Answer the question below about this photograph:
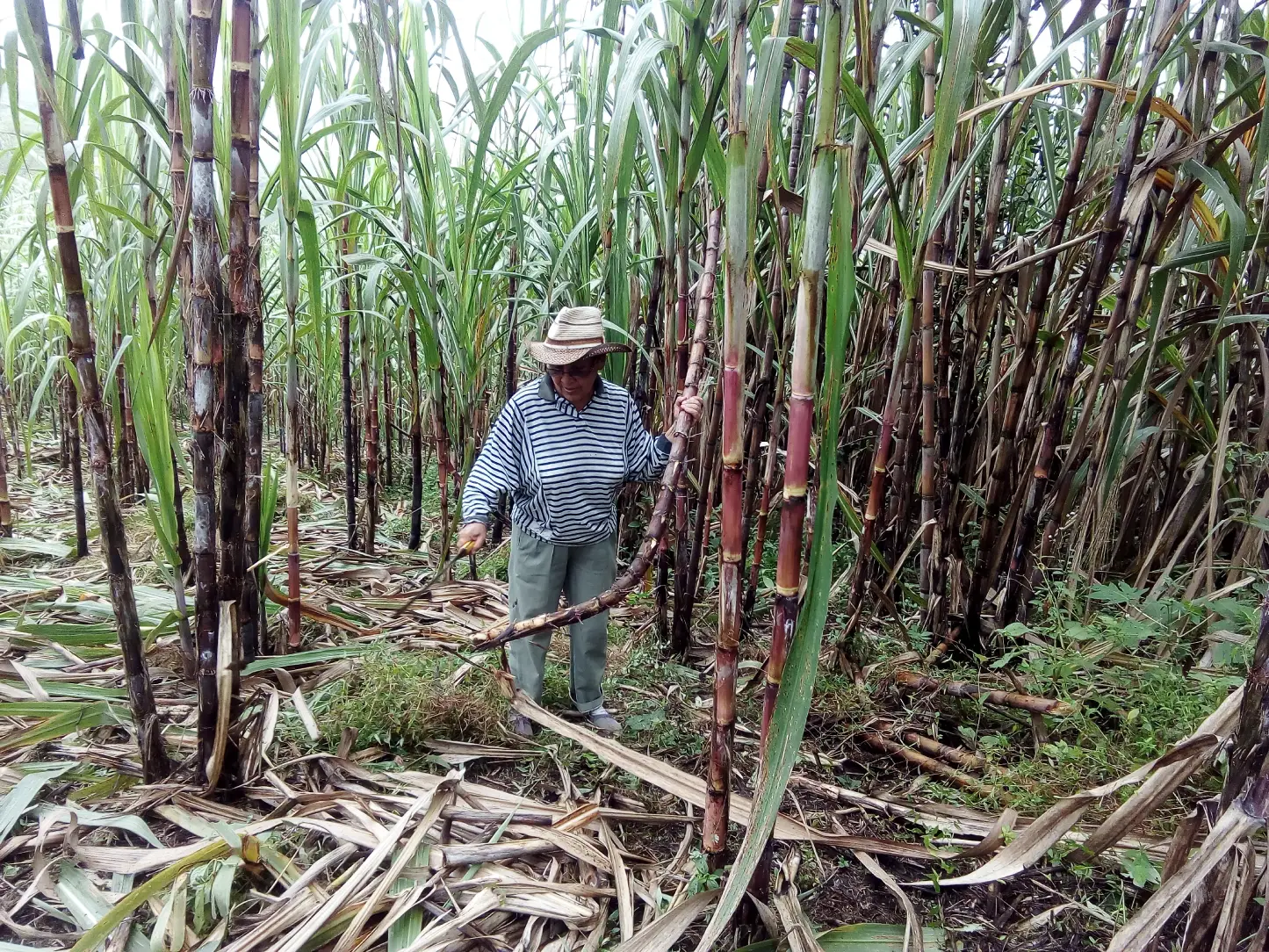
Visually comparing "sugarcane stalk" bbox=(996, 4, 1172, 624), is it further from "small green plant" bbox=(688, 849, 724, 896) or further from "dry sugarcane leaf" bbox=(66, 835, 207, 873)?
"dry sugarcane leaf" bbox=(66, 835, 207, 873)

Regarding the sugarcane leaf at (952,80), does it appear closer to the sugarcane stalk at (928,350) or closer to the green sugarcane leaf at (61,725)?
the sugarcane stalk at (928,350)

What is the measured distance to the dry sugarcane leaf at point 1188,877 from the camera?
64cm

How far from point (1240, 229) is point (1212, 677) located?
33.4 inches

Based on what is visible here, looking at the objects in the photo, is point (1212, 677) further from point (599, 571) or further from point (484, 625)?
point (484, 625)

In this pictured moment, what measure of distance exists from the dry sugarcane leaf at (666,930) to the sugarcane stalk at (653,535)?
423 millimetres

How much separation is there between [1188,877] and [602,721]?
1.46 meters

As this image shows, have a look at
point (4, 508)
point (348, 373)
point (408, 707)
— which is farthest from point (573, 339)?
point (4, 508)

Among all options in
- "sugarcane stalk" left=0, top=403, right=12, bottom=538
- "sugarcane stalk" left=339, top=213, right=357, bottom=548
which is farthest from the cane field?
"sugarcane stalk" left=0, top=403, right=12, bottom=538

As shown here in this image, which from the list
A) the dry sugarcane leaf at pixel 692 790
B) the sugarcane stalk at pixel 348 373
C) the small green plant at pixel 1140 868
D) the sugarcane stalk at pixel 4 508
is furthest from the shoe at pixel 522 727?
the sugarcane stalk at pixel 4 508

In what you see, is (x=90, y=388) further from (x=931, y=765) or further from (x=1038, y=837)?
(x=931, y=765)

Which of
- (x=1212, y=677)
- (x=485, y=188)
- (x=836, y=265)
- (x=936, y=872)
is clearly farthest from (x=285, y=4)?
(x=1212, y=677)

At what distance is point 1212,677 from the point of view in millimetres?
1438

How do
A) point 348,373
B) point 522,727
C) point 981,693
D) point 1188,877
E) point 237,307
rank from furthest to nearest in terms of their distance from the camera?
1. point 348,373
2. point 522,727
3. point 981,693
4. point 237,307
5. point 1188,877

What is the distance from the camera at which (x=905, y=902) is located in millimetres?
1146
